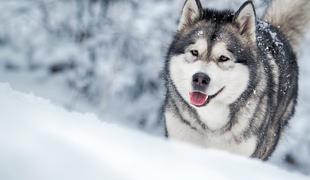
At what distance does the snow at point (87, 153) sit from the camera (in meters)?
1.36

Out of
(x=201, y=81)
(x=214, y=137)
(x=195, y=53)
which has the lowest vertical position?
(x=214, y=137)

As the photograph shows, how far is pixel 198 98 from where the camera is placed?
123 inches

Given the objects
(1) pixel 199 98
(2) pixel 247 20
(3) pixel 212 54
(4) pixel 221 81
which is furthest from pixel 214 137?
(2) pixel 247 20

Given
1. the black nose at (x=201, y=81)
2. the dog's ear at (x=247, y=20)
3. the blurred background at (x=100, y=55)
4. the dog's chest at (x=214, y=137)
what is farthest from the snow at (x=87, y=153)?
the blurred background at (x=100, y=55)

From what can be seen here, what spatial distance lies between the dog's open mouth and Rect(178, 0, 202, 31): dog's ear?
0.53 meters

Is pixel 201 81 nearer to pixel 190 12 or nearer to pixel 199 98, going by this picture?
pixel 199 98

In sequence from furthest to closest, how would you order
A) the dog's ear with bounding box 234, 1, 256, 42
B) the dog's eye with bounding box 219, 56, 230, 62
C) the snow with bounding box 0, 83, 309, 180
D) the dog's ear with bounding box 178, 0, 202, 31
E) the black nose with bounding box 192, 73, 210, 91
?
the dog's ear with bounding box 178, 0, 202, 31
the dog's ear with bounding box 234, 1, 256, 42
the dog's eye with bounding box 219, 56, 230, 62
the black nose with bounding box 192, 73, 210, 91
the snow with bounding box 0, 83, 309, 180

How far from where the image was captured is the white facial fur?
3027mm

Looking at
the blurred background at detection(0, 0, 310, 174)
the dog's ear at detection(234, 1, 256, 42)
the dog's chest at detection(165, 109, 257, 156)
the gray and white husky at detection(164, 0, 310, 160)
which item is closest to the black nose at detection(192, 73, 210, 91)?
the gray and white husky at detection(164, 0, 310, 160)

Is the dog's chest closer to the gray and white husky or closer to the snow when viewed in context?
the gray and white husky

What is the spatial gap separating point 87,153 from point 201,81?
1.61m

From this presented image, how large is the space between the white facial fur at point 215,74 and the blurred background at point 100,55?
1.89m

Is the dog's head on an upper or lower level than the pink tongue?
upper

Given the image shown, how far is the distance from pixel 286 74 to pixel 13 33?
8.94ft
